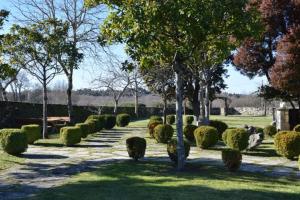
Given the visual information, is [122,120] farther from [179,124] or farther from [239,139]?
[179,124]

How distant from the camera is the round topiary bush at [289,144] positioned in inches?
517

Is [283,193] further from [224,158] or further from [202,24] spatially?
[202,24]

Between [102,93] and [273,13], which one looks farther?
[102,93]

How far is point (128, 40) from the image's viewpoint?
10695 millimetres

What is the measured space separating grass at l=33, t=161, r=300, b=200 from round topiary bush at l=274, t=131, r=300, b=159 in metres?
2.63

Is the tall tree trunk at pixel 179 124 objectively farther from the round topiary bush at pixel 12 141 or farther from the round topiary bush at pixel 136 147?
Answer: the round topiary bush at pixel 12 141

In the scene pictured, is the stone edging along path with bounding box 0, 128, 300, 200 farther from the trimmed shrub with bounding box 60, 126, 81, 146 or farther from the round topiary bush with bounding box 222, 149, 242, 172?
the round topiary bush with bounding box 222, 149, 242, 172

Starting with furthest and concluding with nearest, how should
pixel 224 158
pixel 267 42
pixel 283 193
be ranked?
1. pixel 267 42
2. pixel 224 158
3. pixel 283 193

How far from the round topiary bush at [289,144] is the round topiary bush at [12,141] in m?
8.14

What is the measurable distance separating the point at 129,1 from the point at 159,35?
1.11 metres

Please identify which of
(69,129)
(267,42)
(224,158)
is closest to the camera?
(224,158)

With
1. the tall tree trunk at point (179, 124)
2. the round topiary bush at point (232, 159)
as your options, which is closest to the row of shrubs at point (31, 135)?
the tall tree trunk at point (179, 124)

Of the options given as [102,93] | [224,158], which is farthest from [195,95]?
[102,93]

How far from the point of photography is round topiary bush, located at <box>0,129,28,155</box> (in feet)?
48.0
